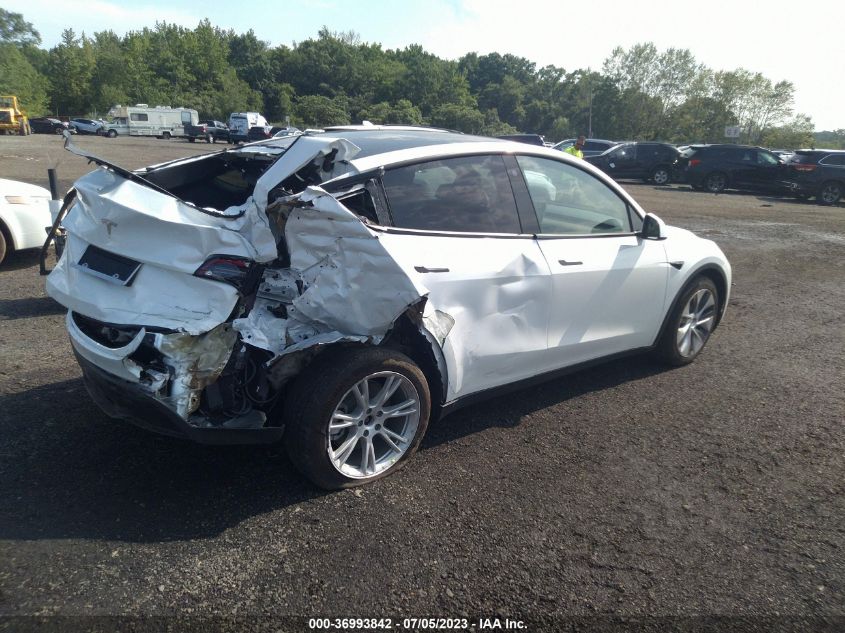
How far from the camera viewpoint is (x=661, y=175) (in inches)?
970

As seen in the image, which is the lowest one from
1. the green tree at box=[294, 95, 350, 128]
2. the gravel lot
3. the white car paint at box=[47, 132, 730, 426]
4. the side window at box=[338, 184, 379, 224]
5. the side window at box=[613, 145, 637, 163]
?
the gravel lot

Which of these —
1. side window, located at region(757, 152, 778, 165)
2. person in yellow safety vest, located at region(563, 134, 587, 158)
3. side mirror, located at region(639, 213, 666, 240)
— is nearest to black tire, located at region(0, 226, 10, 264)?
side mirror, located at region(639, 213, 666, 240)

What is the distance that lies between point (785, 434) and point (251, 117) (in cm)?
5366

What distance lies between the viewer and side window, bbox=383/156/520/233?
3.29 meters

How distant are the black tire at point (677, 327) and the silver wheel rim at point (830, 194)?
1877cm

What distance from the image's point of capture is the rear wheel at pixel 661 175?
24.5 metres

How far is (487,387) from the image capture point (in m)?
3.66

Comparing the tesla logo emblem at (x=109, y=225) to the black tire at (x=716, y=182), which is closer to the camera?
the tesla logo emblem at (x=109, y=225)

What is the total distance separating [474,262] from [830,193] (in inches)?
843

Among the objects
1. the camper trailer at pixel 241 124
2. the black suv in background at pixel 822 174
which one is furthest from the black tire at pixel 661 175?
the camper trailer at pixel 241 124

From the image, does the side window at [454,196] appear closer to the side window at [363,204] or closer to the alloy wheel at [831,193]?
the side window at [363,204]

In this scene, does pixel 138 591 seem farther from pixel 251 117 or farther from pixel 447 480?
pixel 251 117

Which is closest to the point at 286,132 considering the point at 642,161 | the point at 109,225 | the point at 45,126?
the point at 642,161

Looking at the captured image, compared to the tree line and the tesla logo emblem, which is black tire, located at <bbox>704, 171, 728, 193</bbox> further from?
the tree line
